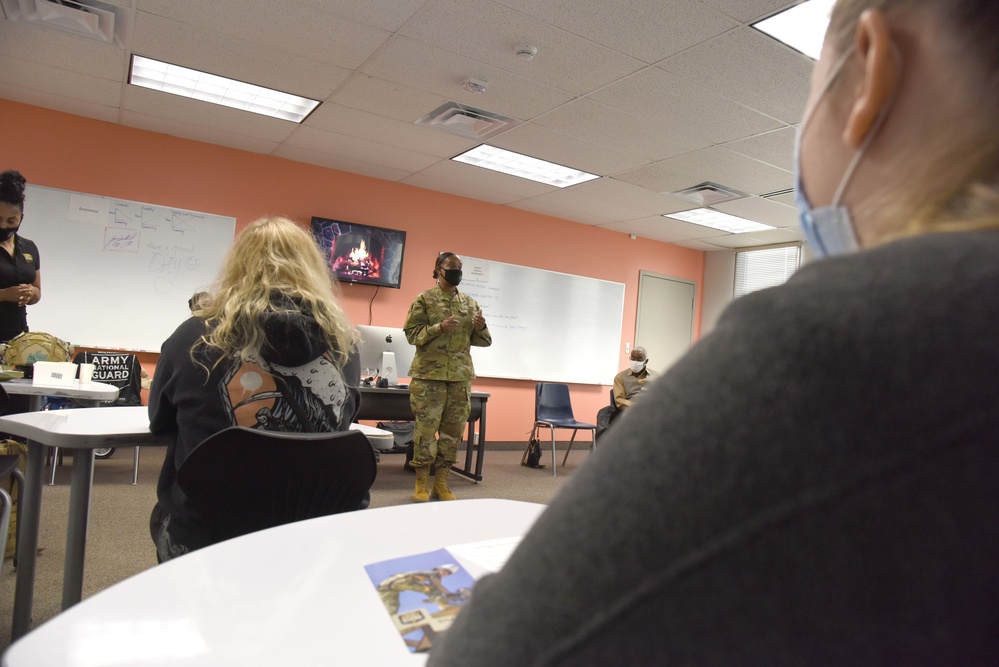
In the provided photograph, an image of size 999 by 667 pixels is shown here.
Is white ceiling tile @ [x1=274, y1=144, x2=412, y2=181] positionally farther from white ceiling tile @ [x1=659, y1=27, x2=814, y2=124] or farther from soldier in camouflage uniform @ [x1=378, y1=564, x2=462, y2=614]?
soldier in camouflage uniform @ [x1=378, y1=564, x2=462, y2=614]

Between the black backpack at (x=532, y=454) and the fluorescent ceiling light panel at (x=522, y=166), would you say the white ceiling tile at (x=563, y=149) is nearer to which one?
the fluorescent ceiling light panel at (x=522, y=166)

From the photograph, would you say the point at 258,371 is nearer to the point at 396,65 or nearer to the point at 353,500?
the point at 353,500

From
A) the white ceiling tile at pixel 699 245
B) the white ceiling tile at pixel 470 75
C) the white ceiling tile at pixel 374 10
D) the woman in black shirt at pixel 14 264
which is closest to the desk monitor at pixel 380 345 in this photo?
the white ceiling tile at pixel 470 75

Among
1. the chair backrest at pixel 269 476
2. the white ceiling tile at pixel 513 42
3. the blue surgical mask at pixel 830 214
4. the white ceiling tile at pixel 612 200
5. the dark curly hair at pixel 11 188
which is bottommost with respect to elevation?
the chair backrest at pixel 269 476

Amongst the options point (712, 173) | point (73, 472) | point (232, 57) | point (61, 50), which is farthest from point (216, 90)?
point (712, 173)

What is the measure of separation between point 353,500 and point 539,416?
448 centimetres

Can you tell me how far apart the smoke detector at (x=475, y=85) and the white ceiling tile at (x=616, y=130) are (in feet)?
1.65

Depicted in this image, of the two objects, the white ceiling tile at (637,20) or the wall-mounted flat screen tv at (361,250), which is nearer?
the white ceiling tile at (637,20)

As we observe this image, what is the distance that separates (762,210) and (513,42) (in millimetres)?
3463

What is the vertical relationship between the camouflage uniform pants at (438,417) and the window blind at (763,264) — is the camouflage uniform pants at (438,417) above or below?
below

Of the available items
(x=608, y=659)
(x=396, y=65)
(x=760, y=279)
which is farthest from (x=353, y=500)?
(x=760, y=279)

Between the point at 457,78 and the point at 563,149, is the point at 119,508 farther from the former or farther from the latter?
the point at 563,149

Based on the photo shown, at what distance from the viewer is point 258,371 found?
4.53 feet

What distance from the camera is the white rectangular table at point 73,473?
57.0 inches
